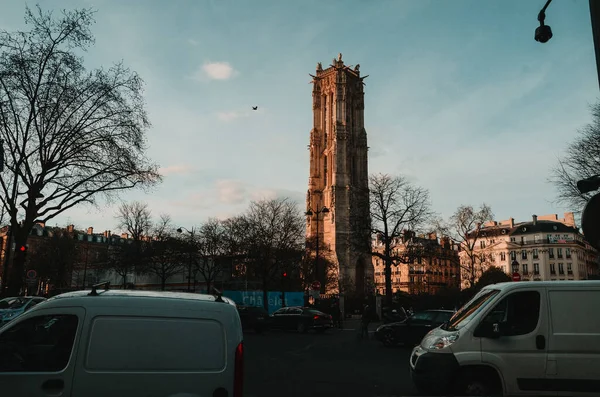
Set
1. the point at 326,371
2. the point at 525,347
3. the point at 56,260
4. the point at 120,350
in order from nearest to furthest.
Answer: the point at 120,350
the point at 525,347
the point at 326,371
the point at 56,260

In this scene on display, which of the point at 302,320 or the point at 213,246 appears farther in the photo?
the point at 213,246

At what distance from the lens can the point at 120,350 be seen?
4.30 meters

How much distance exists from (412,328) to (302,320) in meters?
9.62

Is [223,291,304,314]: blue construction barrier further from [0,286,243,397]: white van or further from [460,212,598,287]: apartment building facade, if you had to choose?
[460,212,598,287]: apartment building facade

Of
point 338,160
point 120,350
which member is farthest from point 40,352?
point 338,160

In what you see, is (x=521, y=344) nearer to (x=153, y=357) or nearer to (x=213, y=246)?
(x=153, y=357)

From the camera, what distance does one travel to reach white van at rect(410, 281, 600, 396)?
20.7 feet

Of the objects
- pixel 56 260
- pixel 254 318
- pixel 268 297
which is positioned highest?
pixel 56 260

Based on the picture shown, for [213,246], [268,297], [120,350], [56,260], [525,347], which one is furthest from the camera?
[56,260]

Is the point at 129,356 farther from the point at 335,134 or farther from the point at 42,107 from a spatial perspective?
the point at 335,134

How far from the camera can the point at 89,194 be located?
81.5ft

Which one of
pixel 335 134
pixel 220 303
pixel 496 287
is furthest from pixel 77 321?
pixel 335 134

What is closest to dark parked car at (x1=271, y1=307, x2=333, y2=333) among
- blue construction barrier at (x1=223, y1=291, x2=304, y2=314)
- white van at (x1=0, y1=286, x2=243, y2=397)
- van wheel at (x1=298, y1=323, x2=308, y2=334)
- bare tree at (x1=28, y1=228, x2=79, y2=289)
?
van wheel at (x1=298, y1=323, x2=308, y2=334)

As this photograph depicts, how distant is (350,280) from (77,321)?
75.1 m
